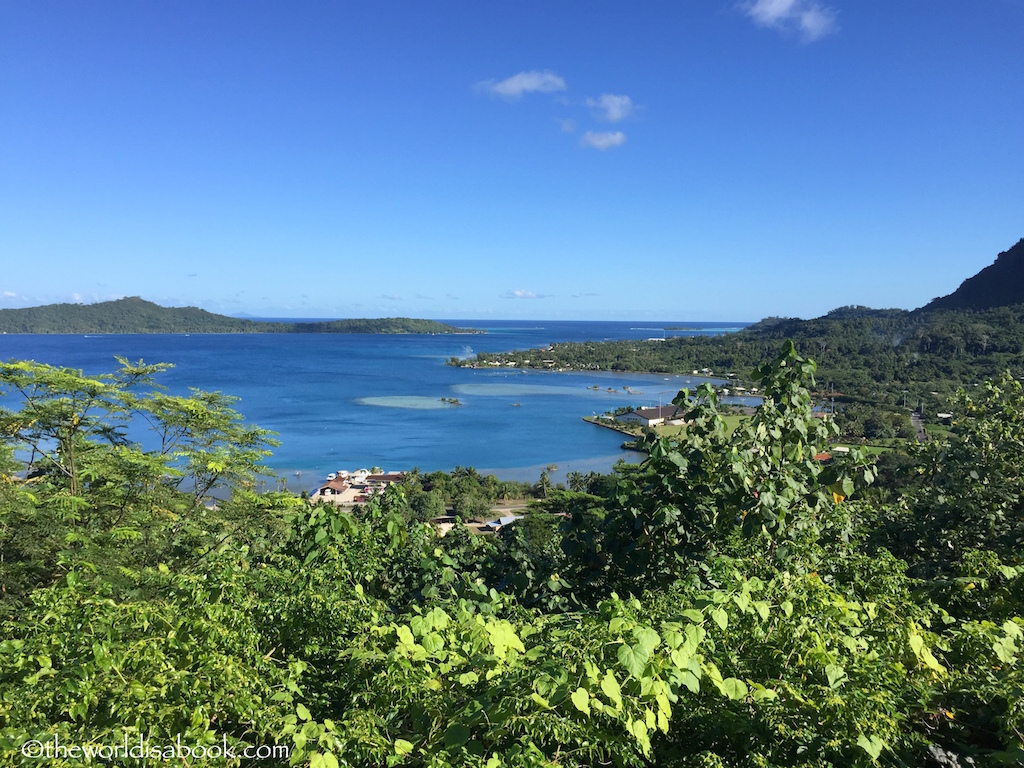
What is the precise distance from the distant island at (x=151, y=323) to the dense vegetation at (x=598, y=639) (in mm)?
169902

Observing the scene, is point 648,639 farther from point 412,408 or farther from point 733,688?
point 412,408

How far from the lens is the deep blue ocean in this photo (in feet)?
119

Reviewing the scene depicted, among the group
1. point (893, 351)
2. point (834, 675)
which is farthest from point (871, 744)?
point (893, 351)

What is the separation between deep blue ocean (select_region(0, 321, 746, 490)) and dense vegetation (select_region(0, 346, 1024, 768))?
1706 centimetres

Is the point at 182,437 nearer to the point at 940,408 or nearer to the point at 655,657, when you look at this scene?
the point at 655,657

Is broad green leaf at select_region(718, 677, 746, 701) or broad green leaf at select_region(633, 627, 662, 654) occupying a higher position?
broad green leaf at select_region(633, 627, 662, 654)

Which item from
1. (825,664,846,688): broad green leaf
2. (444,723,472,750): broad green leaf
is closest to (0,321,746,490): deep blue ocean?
(444,723,472,750): broad green leaf

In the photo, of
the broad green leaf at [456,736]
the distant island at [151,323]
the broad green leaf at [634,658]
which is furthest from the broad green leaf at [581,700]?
the distant island at [151,323]

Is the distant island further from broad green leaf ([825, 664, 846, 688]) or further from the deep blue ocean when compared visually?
broad green leaf ([825, 664, 846, 688])

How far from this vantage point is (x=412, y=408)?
54000 mm

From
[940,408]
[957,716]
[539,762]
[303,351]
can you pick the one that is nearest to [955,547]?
[957,716]

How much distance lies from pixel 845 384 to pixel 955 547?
57.4m

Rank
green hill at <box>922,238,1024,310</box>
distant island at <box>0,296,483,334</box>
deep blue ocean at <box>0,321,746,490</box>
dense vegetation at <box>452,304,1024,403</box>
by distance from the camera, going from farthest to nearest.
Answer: distant island at <box>0,296,483,334</box>
green hill at <box>922,238,1024,310</box>
dense vegetation at <box>452,304,1024,403</box>
deep blue ocean at <box>0,321,746,490</box>

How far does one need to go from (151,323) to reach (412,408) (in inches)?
5076
